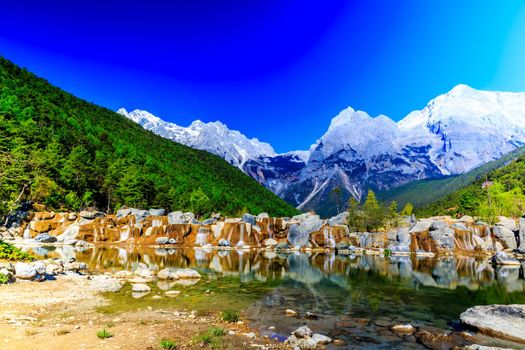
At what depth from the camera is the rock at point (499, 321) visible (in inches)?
751

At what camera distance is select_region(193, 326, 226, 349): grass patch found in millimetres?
15617

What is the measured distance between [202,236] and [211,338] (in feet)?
279

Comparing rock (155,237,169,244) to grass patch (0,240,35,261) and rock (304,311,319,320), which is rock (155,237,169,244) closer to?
grass patch (0,240,35,261)

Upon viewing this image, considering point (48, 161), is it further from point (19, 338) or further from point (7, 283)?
point (19, 338)

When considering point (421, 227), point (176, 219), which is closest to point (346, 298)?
point (176, 219)

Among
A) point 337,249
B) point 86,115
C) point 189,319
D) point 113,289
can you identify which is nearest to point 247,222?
point 337,249

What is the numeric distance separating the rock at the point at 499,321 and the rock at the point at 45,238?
267 ft

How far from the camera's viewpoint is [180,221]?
9956 cm

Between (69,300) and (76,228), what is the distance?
69369mm

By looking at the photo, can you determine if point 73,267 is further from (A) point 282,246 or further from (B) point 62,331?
(A) point 282,246

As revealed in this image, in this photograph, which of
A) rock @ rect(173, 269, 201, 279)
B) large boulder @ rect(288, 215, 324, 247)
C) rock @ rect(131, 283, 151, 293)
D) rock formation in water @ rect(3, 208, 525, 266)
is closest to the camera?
rock @ rect(131, 283, 151, 293)

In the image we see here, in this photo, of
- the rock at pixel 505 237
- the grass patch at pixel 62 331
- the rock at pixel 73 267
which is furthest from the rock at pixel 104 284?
the rock at pixel 505 237

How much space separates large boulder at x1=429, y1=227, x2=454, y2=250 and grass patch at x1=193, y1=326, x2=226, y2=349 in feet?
289

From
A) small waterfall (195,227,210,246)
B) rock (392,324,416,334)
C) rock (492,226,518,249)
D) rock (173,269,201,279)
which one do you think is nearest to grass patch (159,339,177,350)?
rock (392,324,416,334)
